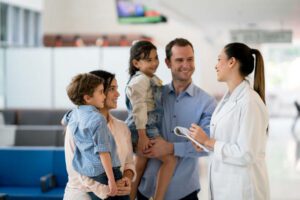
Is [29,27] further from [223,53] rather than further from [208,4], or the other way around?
[223,53]

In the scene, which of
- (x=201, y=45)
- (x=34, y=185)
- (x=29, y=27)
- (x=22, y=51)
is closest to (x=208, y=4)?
(x=22, y=51)

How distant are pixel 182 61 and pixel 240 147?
24.1 inches

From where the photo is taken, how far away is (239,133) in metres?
2.03

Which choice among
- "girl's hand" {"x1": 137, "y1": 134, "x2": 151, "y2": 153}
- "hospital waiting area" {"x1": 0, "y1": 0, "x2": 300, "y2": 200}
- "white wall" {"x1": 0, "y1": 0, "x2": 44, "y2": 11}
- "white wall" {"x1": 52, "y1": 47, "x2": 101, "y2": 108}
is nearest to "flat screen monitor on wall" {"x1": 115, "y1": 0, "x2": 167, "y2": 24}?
"hospital waiting area" {"x1": 0, "y1": 0, "x2": 300, "y2": 200}

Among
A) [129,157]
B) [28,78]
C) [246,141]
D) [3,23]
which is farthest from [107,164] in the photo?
[3,23]

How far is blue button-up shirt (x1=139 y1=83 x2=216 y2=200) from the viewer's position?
2477mm

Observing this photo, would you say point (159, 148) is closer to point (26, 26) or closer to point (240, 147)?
point (240, 147)

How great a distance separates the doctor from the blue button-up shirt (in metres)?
0.27

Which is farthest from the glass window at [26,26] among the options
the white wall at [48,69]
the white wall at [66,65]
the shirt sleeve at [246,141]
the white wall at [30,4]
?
the shirt sleeve at [246,141]

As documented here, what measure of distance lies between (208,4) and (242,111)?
26.9 ft

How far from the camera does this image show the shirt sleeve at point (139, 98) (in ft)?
7.88

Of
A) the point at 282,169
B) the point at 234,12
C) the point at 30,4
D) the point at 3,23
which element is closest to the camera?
the point at 282,169

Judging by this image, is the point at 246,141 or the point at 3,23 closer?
the point at 246,141

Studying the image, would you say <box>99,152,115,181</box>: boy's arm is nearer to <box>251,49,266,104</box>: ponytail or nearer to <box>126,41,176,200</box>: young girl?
<box>126,41,176,200</box>: young girl
